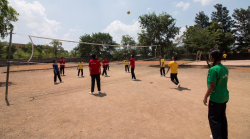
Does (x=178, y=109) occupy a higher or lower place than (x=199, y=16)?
lower

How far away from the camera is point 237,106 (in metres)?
4.29

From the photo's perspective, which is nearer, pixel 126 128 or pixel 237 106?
pixel 126 128

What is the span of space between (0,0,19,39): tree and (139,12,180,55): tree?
17390 mm

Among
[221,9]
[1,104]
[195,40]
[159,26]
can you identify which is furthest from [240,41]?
[1,104]

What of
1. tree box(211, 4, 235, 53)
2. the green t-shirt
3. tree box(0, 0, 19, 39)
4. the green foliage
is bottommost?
the green t-shirt

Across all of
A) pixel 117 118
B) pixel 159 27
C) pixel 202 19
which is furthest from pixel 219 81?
pixel 202 19

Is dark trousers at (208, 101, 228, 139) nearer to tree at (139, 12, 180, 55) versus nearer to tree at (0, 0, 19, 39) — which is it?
tree at (0, 0, 19, 39)

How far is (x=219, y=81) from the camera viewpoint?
2.29 m

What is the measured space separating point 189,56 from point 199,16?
46.5 ft

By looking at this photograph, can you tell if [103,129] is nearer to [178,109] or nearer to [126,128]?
[126,128]

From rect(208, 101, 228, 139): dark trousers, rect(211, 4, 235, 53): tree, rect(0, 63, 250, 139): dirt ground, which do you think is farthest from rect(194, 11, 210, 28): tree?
rect(208, 101, 228, 139): dark trousers

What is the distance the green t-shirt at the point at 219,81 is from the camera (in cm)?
227

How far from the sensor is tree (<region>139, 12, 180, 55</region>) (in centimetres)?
2103

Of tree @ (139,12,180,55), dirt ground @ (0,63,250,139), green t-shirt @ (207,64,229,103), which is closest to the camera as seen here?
green t-shirt @ (207,64,229,103)
